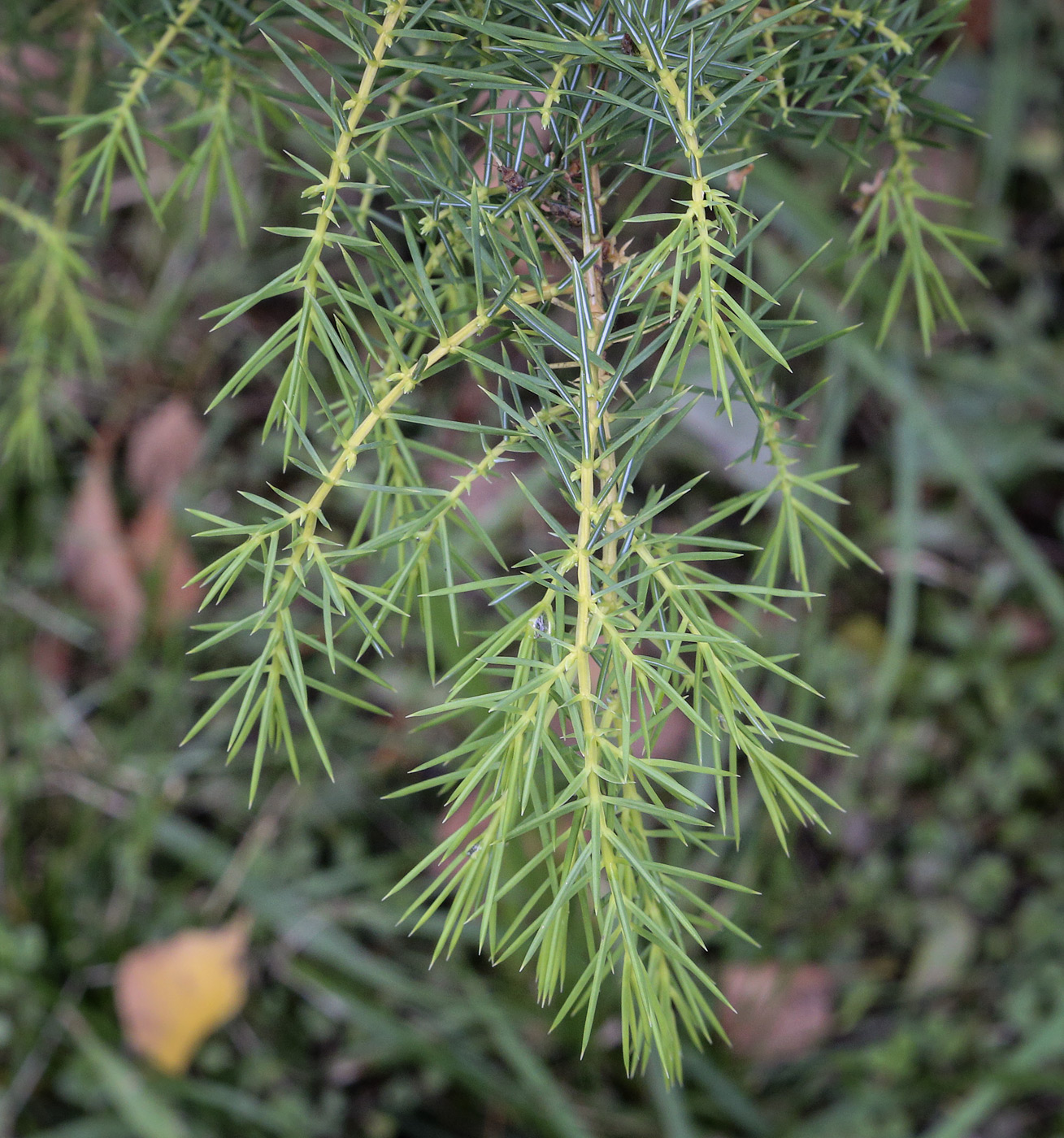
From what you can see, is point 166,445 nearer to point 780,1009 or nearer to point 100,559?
point 100,559

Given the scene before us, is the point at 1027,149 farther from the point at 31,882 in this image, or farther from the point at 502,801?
the point at 31,882

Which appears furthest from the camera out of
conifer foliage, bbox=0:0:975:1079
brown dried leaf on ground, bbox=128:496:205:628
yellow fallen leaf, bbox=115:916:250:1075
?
brown dried leaf on ground, bbox=128:496:205:628

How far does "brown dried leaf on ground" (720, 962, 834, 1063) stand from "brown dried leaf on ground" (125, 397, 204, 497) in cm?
106

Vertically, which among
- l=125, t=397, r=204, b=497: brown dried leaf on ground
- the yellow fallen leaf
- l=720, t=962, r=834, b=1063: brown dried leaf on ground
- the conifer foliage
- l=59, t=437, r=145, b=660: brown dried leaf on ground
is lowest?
the yellow fallen leaf

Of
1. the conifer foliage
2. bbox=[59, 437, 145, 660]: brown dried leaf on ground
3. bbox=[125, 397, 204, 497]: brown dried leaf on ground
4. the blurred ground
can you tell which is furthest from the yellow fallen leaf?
the conifer foliage

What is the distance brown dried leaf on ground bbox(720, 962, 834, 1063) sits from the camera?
4.12 feet

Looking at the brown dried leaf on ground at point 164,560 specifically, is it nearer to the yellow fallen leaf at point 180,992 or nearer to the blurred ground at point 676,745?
the blurred ground at point 676,745

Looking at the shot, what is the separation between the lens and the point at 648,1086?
3.92ft

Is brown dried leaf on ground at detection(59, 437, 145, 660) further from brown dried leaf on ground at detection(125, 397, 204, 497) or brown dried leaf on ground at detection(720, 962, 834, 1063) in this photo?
brown dried leaf on ground at detection(720, 962, 834, 1063)

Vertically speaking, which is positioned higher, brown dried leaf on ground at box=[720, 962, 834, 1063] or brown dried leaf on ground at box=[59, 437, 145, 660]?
brown dried leaf on ground at box=[59, 437, 145, 660]

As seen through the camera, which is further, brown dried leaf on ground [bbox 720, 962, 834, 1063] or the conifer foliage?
brown dried leaf on ground [bbox 720, 962, 834, 1063]

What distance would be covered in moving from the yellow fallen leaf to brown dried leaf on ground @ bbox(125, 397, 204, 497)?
25.4 inches

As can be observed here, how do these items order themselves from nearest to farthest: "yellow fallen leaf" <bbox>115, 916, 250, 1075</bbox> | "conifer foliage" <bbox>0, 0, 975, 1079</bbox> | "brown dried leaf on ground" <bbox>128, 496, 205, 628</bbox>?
"conifer foliage" <bbox>0, 0, 975, 1079</bbox> → "yellow fallen leaf" <bbox>115, 916, 250, 1075</bbox> → "brown dried leaf on ground" <bbox>128, 496, 205, 628</bbox>

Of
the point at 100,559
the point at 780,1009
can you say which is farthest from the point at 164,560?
the point at 780,1009
